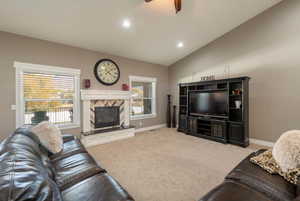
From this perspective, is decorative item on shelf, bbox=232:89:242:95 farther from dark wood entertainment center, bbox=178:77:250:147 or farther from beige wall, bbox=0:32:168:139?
beige wall, bbox=0:32:168:139

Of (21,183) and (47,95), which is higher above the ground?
(47,95)

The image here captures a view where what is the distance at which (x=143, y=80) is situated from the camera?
567 cm

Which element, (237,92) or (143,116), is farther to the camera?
(143,116)

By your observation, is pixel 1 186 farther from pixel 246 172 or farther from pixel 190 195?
pixel 190 195

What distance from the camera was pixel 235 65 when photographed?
4.49m

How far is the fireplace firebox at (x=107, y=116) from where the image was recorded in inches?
176

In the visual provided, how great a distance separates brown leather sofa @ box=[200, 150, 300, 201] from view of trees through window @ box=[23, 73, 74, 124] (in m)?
4.10

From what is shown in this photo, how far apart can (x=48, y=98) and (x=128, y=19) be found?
2870mm

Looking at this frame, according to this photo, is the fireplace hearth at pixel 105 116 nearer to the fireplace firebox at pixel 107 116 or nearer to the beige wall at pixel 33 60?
the fireplace firebox at pixel 107 116

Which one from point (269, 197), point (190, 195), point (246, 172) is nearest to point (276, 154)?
point (246, 172)

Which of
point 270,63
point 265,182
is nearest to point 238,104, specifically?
point 270,63

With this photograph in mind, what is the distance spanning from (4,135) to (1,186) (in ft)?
11.6

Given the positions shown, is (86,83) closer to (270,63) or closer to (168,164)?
(168,164)

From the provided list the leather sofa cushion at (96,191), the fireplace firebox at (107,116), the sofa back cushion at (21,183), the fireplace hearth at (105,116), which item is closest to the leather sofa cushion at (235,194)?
the leather sofa cushion at (96,191)
